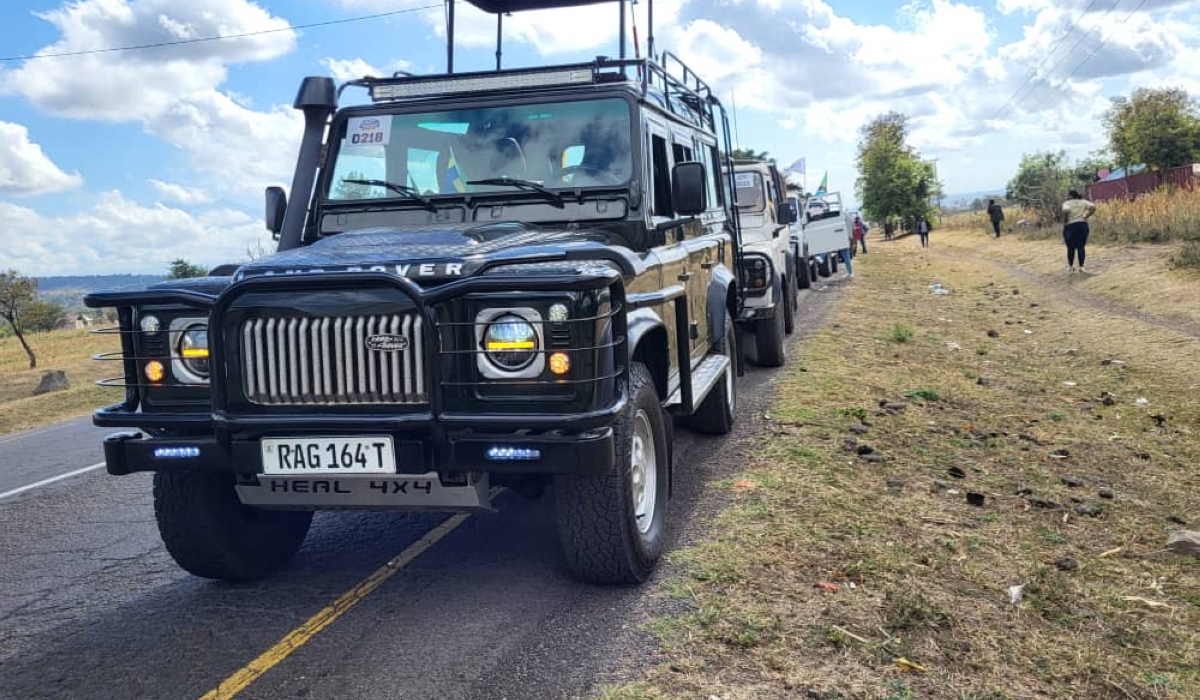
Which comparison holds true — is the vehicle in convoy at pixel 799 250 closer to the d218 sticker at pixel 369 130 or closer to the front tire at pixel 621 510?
the d218 sticker at pixel 369 130

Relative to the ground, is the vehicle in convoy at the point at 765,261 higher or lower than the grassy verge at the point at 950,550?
higher

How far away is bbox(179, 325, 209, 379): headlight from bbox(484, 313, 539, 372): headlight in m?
1.20

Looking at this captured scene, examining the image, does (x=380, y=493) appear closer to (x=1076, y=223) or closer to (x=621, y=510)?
(x=621, y=510)

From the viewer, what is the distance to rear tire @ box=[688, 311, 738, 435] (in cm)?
683

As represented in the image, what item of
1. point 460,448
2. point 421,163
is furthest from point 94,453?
point 460,448

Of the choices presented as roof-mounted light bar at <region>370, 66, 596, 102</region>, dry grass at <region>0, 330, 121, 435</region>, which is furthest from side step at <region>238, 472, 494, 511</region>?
dry grass at <region>0, 330, 121, 435</region>

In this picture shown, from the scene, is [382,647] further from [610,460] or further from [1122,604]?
[1122,604]

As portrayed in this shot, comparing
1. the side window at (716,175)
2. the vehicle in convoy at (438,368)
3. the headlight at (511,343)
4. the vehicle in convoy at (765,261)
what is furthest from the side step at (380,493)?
the vehicle in convoy at (765,261)

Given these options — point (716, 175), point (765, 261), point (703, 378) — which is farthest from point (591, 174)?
point (765, 261)

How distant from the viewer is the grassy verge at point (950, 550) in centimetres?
334

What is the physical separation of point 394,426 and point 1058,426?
5.87 metres

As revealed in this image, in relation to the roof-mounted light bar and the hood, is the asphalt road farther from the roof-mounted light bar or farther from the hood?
the roof-mounted light bar

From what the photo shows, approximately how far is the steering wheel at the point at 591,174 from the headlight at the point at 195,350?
1968mm

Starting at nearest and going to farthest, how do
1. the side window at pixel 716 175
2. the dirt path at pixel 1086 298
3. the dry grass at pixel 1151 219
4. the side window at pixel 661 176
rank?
the side window at pixel 661 176 < the side window at pixel 716 175 < the dirt path at pixel 1086 298 < the dry grass at pixel 1151 219
